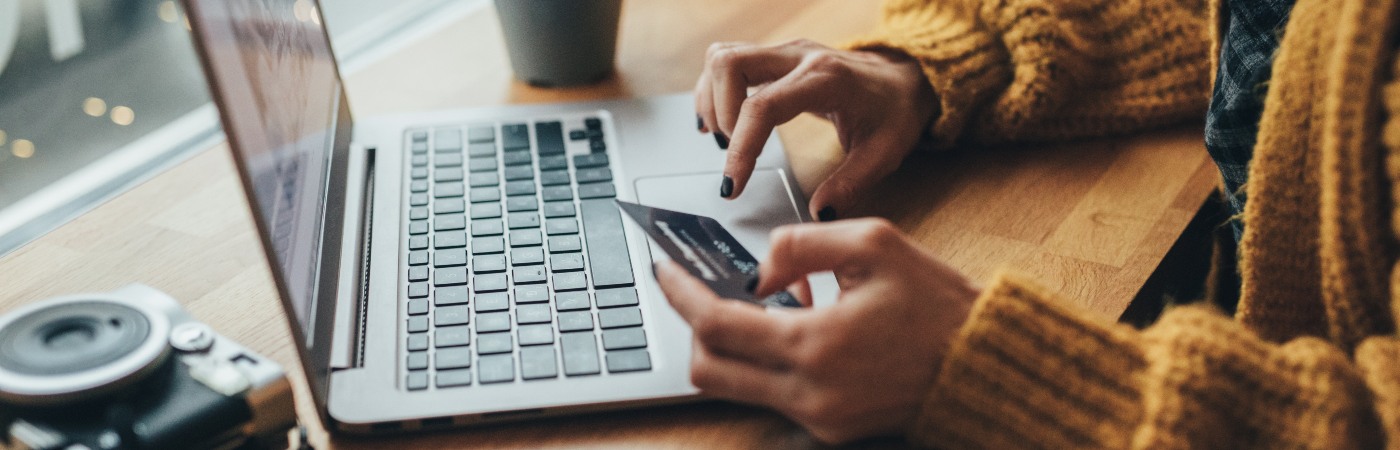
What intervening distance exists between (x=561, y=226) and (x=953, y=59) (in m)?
0.33

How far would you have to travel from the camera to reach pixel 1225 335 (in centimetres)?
45

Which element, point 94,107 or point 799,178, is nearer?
point 799,178

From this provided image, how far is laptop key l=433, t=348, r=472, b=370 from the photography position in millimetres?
499

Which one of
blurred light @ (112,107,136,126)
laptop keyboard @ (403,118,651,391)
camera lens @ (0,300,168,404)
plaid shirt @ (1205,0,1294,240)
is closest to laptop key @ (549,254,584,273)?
laptop keyboard @ (403,118,651,391)

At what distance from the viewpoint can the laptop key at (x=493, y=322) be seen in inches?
20.6

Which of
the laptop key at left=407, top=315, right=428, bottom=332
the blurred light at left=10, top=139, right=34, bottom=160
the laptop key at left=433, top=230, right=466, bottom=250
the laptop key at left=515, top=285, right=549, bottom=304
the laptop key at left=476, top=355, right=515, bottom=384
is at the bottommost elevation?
the blurred light at left=10, top=139, right=34, bottom=160

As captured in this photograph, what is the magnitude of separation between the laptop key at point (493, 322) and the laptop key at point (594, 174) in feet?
0.55

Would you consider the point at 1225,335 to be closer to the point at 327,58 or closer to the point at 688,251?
the point at 688,251

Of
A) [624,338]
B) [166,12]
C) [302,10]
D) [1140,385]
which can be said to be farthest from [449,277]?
[166,12]

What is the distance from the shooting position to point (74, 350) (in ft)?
1.44

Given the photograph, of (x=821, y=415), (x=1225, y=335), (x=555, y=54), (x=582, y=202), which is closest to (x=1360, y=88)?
(x=1225, y=335)

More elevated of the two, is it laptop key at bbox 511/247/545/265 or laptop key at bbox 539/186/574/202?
laptop key at bbox 511/247/545/265

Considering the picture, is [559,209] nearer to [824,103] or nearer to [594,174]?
[594,174]

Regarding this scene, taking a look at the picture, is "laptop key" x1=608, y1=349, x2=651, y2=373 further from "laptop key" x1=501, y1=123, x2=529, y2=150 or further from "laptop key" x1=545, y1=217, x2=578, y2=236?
"laptop key" x1=501, y1=123, x2=529, y2=150
